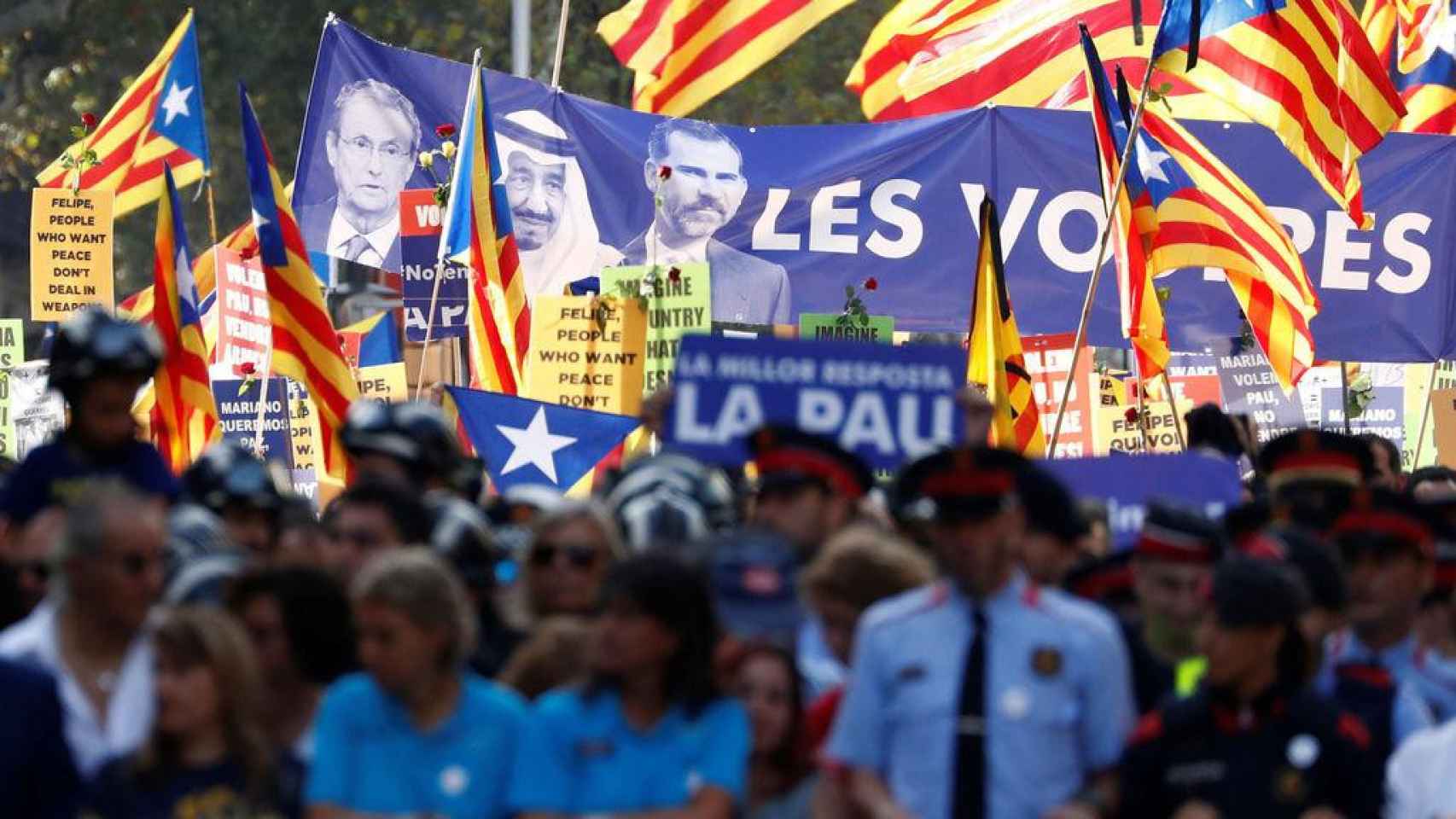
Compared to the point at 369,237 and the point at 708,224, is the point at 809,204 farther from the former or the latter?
the point at 369,237

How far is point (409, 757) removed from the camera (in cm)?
618

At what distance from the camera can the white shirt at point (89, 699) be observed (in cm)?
606


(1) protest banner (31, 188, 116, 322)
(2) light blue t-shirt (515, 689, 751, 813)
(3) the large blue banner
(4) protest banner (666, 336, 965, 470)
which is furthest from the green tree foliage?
(2) light blue t-shirt (515, 689, 751, 813)

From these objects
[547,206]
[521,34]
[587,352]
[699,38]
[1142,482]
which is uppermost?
[521,34]

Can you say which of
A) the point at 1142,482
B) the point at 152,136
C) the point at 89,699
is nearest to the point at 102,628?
the point at 89,699

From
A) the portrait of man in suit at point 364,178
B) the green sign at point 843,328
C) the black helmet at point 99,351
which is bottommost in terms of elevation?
the green sign at point 843,328

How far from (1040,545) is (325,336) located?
684cm

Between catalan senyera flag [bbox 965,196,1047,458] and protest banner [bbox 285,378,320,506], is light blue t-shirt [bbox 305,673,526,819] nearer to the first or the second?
catalan senyera flag [bbox 965,196,1047,458]

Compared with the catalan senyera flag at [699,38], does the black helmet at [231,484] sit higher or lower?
lower

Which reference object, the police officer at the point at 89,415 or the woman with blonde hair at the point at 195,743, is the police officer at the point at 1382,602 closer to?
the woman with blonde hair at the point at 195,743

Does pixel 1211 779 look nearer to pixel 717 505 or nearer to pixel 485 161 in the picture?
pixel 717 505

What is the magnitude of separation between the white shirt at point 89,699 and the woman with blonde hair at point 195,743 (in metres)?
0.07

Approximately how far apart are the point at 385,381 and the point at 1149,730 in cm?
1077

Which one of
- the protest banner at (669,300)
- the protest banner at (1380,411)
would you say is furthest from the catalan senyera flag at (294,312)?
the protest banner at (1380,411)
